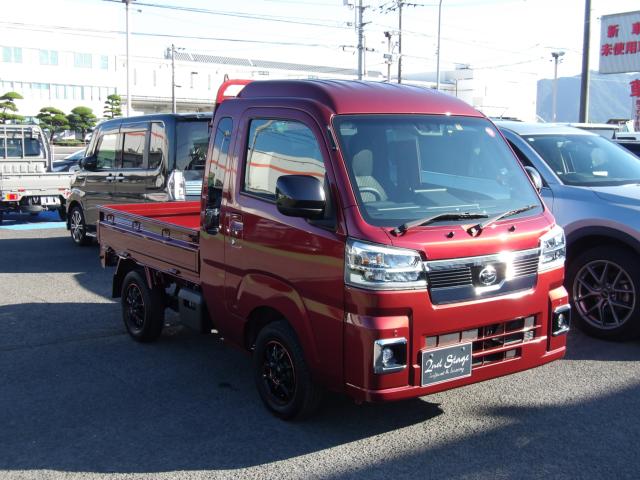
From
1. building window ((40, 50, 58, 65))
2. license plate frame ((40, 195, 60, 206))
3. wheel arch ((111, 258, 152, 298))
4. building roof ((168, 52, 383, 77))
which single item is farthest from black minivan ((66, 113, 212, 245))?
building roof ((168, 52, 383, 77))

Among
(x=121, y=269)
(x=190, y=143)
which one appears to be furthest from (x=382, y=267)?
(x=190, y=143)

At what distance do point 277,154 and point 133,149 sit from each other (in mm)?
6498

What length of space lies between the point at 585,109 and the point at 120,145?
525 inches

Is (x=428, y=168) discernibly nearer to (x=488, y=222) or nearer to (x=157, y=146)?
(x=488, y=222)

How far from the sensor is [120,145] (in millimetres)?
10992

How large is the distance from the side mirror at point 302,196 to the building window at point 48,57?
73960mm

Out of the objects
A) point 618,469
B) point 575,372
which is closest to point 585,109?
point 575,372

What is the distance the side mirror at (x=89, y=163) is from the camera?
38.2 ft

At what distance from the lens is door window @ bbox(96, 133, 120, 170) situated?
1112 cm

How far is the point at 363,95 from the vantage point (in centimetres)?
459

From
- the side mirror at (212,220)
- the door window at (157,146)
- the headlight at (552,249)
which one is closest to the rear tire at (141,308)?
the side mirror at (212,220)

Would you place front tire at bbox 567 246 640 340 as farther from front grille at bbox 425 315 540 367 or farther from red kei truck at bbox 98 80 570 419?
front grille at bbox 425 315 540 367

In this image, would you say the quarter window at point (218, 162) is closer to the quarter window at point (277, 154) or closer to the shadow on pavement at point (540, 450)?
the quarter window at point (277, 154)

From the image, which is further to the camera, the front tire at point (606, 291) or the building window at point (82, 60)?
the building window at point (82, 60)
